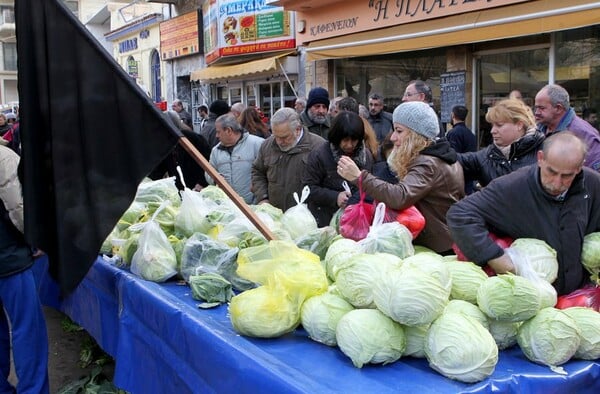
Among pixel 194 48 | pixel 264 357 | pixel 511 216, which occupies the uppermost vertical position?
pixel 194 48

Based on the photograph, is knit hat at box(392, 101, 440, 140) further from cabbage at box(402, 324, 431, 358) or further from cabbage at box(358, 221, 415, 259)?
cabbage at box(402, 324, 431, 358)

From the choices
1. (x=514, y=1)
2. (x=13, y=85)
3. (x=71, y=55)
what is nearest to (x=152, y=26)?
(x=514, y=1)

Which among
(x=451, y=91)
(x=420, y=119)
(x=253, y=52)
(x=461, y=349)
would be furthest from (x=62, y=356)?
(x=253, y=52)

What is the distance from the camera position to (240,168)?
17.3 feet

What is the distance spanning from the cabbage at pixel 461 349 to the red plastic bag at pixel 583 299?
54 centimetres

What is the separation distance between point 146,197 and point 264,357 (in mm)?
2270

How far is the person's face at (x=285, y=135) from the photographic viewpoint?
443 centimetres

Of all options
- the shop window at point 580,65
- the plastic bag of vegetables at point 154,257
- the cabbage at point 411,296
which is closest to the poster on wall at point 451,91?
the shop window at point 580,65

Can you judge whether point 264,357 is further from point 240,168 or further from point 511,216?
point 240,168

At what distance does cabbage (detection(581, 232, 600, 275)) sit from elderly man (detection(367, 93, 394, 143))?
4.24m

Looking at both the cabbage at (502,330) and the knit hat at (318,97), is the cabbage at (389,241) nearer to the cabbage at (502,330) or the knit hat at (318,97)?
the cabbage at (502,330)

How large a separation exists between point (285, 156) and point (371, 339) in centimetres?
290

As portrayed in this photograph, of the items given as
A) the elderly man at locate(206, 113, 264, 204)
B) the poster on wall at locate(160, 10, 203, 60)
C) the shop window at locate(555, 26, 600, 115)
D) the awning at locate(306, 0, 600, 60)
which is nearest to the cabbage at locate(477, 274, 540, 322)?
the elderly man at locate(206, 113, 264, 204)

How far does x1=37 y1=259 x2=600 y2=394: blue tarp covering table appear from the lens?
1723mm
